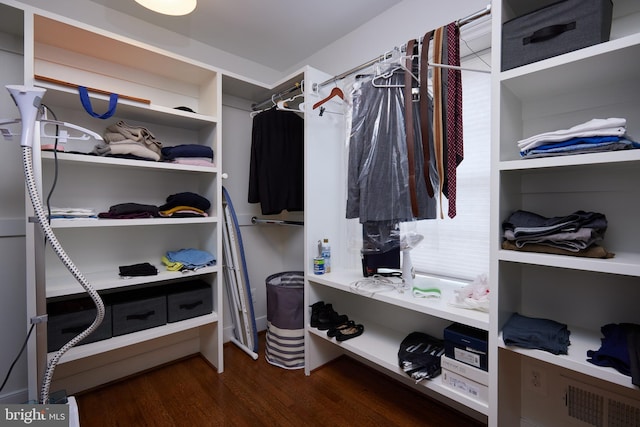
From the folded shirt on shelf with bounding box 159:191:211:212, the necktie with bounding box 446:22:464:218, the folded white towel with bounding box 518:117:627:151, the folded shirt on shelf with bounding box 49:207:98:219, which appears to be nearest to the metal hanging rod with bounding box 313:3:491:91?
the necktie with bounding box 446:22:464:218

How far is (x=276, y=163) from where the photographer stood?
7.39ft

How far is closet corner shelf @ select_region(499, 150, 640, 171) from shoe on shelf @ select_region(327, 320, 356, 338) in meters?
1.31

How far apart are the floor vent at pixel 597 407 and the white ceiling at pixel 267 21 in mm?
2349

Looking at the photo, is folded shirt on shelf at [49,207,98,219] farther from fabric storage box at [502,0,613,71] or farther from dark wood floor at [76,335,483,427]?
fabric storage box at [502,0,613,71]

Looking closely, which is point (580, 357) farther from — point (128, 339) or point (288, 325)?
point (128, 339)

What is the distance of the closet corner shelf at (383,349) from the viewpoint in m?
1.31

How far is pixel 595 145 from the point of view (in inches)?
36.1

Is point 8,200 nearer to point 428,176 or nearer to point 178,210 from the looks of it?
point 178,210

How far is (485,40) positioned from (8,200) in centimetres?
272

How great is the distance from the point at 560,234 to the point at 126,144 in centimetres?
214

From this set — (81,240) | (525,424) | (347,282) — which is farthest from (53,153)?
(525,424)

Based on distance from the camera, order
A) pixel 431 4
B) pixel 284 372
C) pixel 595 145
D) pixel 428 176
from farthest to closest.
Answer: pixel 284 372
pixel 431 4
pixel 428 176
pixel 595 145

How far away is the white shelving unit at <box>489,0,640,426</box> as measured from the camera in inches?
39.5

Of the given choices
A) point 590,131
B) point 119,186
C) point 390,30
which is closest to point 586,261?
point 590,131
